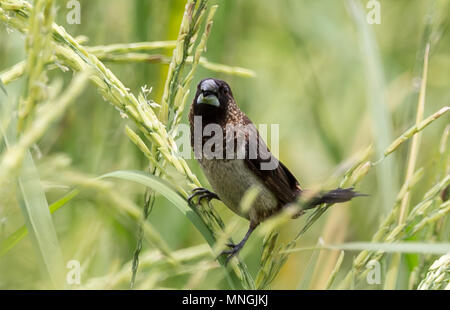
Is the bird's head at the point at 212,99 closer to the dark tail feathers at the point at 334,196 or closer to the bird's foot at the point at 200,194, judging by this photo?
the bird's foot at the point at 200,194

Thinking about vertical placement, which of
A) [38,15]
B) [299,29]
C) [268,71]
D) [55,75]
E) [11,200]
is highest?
[268,71]

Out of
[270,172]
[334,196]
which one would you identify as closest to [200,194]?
[270,172]

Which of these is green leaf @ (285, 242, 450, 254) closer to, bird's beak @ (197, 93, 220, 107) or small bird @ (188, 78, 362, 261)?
small bird @ (188, 78, 362, 261)

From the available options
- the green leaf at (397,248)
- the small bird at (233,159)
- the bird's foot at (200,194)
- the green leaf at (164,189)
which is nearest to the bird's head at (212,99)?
the small bird at (233,159)

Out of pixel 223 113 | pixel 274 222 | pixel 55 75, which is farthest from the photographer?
pixel 55 75

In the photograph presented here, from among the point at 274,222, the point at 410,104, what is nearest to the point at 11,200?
the point at 274,222
